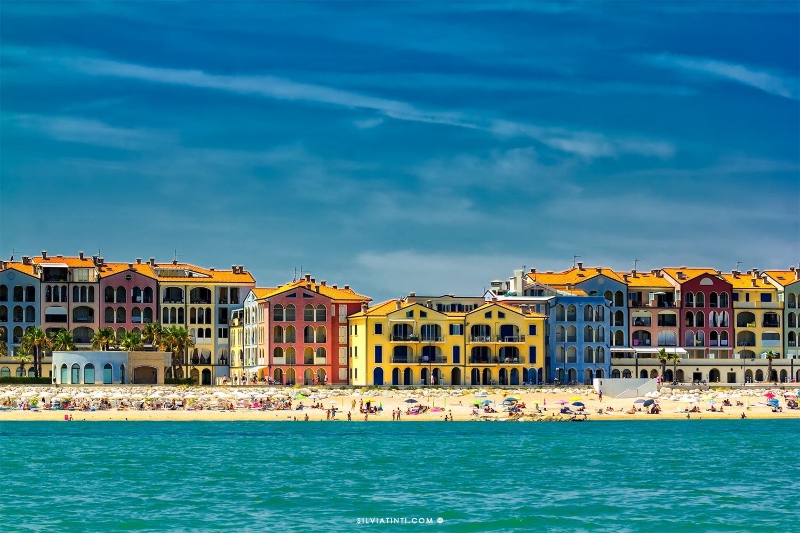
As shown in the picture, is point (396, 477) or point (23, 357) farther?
point (23, 357)

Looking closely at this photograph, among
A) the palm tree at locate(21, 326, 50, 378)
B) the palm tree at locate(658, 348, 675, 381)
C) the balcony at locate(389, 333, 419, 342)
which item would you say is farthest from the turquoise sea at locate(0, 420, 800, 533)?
the palm tree at locate(658, 348, 675, 381)

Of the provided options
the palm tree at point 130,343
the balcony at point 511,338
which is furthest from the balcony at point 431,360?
the palm tree at point 130,343

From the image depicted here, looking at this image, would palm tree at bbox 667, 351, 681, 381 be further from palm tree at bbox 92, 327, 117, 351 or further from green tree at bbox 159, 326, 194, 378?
palm tree at bbox 92, 327, 117, 351

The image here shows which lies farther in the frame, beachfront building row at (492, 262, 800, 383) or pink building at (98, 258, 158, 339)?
beachfront building row at (492, 262, 800, 383)

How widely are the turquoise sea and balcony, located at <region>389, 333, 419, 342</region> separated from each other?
24959 millimetres

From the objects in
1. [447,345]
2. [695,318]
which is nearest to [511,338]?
[447,345]

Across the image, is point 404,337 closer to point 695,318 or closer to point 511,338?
point 511,338

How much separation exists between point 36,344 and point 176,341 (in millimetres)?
12745

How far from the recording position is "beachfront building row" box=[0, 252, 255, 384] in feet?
463

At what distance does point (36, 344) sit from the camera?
134m

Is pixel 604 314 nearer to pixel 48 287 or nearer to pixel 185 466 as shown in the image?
pixel 48 287

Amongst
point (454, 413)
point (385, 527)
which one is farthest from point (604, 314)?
point (385, 527)

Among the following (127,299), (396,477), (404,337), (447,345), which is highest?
(127,299)

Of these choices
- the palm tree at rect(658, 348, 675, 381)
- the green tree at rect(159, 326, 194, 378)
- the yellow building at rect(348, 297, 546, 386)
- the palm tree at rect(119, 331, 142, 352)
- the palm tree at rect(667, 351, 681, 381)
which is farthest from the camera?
the palm tree at rect(667, 351, 681, 381)
